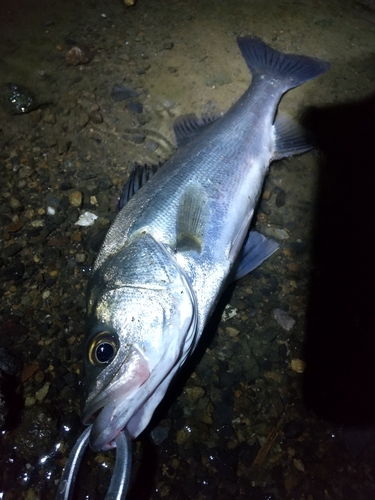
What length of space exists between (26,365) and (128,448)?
1.05m

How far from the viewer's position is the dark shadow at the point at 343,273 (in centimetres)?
227

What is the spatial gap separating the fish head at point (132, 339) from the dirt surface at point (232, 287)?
52 centimetres

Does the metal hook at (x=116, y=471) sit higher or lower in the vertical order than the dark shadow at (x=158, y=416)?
higher

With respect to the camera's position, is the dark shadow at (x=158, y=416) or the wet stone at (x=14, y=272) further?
the wet stone at (x=14, y=272)

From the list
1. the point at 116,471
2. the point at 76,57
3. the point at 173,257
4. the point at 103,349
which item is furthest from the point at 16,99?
the point at 116,471

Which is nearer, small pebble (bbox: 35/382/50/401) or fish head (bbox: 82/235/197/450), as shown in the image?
fish head (bbox: 82/235/197/450)

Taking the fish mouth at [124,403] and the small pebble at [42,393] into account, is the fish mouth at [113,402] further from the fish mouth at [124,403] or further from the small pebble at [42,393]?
the small pebble at [42,393]

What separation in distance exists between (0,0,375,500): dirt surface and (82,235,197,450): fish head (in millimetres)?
523

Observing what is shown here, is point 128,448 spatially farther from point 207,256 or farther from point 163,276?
point 207,256

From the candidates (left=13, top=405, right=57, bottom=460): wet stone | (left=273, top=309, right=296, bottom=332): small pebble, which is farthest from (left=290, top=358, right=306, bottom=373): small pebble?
(left=13, top=405, right=57, bottom=460): wet stone

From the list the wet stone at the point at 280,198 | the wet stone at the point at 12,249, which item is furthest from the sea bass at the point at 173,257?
the wet stone at the point at 12,249

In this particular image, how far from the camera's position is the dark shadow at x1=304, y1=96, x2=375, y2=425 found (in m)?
2.27

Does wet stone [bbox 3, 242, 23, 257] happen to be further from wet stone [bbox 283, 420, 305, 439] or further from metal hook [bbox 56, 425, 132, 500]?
wet stone [bbox 283, 420, 305, 439]

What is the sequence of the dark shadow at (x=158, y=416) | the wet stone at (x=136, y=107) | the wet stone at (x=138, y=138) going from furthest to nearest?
the wet stone at (x=136, y=107), the wet stone at (x=138, y=138), the dark shadow at (x=158, y=416)
